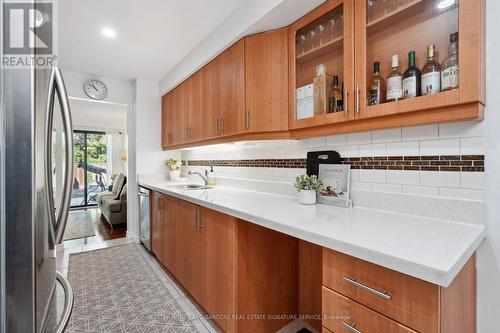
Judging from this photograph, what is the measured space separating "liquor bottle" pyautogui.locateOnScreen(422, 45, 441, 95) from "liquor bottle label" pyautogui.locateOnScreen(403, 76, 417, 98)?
0.11 ft

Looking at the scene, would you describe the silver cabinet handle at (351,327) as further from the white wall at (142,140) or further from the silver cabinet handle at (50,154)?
the white wall at (142,140)

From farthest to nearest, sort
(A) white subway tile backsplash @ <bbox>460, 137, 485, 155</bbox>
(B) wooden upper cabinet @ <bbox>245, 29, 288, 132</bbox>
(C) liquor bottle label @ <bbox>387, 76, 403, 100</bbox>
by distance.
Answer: (B) wooden upper cabinet @ <bbox>245, 29, 288, 132</bbox> → (C) liquor bottle label @ <bbox>387, 76, 403, 100</bbox> → (A) white subway tile backsplash @ <bbox>460, 137, 485, 155</bbox>

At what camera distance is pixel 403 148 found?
127 cm

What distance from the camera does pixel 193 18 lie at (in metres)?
2.05

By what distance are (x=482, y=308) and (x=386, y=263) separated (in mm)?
716

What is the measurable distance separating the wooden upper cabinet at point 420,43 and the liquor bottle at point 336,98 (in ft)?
0.49

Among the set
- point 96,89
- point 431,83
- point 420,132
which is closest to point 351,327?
point 420,132

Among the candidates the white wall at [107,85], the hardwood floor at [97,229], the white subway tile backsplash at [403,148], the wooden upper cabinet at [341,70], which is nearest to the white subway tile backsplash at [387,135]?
the white subway tile backsplash at [403,148]

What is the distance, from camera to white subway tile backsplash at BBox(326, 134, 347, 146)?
1.55 meters

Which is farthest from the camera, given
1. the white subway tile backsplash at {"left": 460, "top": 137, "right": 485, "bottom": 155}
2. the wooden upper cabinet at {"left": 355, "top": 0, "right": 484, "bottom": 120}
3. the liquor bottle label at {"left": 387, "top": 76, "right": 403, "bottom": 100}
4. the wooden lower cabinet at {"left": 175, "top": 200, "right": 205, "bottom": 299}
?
the wooden lower cabinet at {"left": 175, "top": 200, "right": 205, "bottom": 299}

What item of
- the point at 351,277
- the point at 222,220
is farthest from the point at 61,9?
the point at 351,277

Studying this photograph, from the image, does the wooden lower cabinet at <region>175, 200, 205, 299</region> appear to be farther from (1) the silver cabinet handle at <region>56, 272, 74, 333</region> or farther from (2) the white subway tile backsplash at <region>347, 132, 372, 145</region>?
(2) the white subway tile backsplash at <region>347, 132, 372, 145</region>

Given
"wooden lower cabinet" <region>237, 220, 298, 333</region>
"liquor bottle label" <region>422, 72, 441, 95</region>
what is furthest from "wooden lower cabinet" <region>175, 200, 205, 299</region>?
"liquor bottle label" <region>422, 72, 441, 95</region>

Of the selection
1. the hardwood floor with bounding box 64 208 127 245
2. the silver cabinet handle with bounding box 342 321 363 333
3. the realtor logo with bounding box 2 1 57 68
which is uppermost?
the realtor logo with bounding box 2 1 57 68
